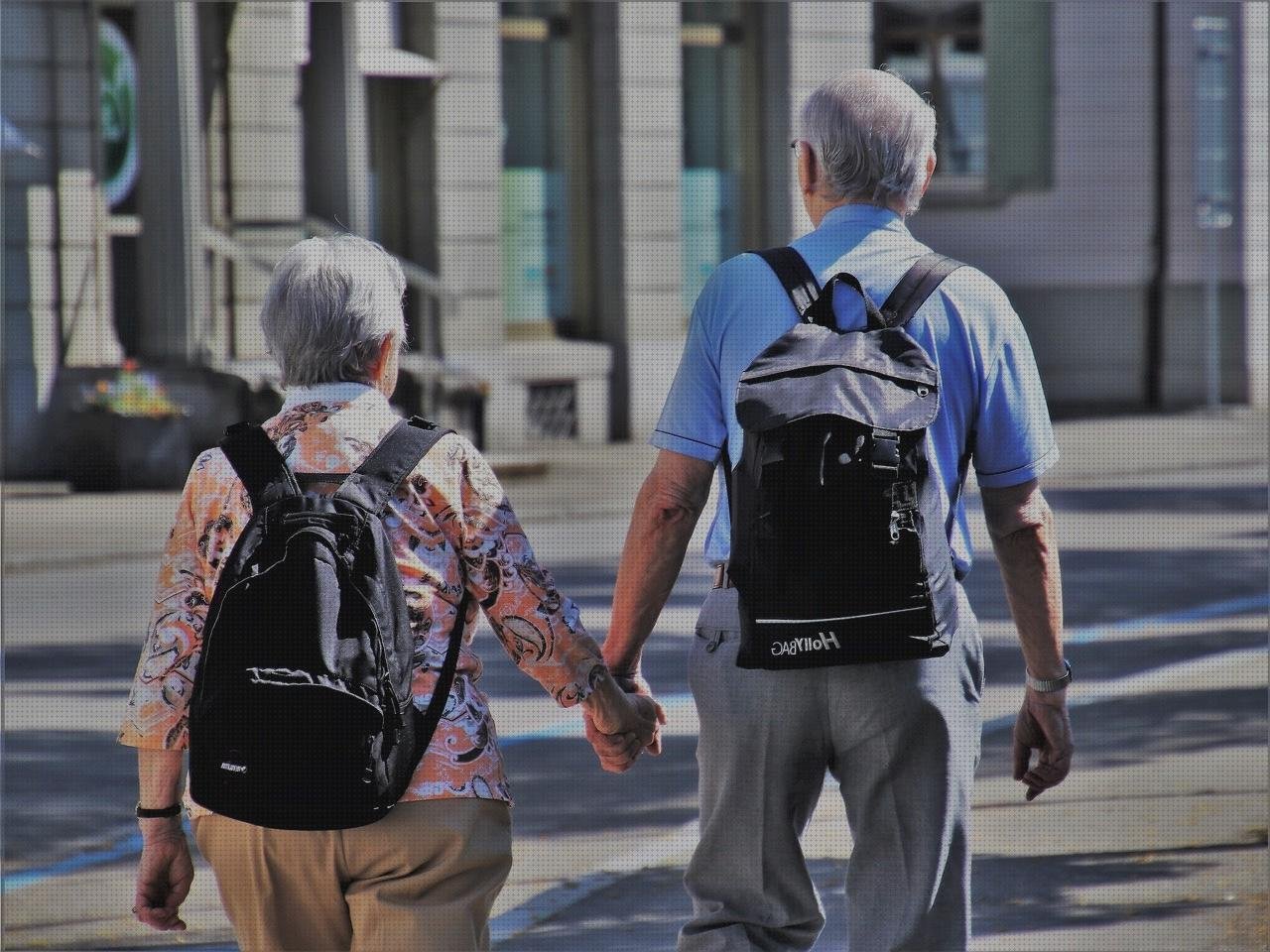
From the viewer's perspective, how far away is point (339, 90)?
20.5m

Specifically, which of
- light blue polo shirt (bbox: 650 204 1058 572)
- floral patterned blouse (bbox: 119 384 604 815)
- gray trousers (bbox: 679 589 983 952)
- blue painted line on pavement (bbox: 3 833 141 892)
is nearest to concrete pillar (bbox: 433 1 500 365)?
blue painted line on pavement (bbox: 3 833 141 892)

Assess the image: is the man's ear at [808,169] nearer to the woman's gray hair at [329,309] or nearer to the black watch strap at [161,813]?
the woman's gray hair at [329,309]

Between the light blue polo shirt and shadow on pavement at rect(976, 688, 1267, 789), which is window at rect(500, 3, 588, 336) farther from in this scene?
the light blue polo shirt

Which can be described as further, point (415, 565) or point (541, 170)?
point (541, 170)

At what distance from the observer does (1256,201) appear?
27781 mm

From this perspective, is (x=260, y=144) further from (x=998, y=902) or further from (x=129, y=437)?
(x=998, y=902)

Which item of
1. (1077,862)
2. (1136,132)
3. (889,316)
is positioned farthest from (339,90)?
(889,316)

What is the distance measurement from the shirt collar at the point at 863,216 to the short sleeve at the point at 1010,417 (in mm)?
233

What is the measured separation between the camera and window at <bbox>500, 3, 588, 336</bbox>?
22562 millimetres

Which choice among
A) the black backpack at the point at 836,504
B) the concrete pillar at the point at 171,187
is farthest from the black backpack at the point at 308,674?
the concrete pillar at the point at 171,187

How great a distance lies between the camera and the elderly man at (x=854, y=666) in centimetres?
333

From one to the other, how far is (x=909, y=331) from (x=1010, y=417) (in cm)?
25

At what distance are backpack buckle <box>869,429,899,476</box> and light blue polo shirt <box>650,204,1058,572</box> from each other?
0.17 meters

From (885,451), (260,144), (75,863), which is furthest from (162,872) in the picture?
(260,144)
